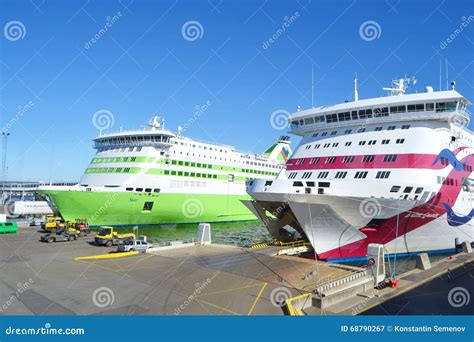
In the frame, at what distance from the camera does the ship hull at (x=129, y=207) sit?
31469 mm

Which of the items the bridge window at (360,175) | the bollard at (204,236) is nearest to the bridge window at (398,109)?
the bridge window at (360,175)

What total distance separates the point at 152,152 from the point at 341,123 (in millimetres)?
21947

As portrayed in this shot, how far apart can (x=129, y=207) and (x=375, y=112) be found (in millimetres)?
23340

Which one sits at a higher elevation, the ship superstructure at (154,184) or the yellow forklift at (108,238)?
the ship superstructure at (154,184)

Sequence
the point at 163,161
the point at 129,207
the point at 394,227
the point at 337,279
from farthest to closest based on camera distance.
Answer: the point at 163,161 → the point at 129,207 → the point at 394,227 → the point at 337,279

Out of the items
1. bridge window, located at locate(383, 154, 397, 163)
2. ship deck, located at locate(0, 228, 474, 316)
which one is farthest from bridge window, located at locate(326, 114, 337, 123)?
ship deck, located at locate(0, 228, 474, 316)

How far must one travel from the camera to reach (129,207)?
32938mm

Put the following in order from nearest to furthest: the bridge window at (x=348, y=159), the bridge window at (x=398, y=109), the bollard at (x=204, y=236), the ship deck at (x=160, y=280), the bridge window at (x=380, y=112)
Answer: the ship deck at (x=160, y=280)
the bridge window at (x=348, y=159)
the bridge window at (x=398, y=109)
the bridge window at (x=380, y=112)
the bollard at (x=204, y=236)

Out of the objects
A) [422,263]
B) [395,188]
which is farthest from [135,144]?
[422,263]

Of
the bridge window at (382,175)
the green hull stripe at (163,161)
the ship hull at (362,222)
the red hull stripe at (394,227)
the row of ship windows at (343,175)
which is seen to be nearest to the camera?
the ship hull at (362,222)

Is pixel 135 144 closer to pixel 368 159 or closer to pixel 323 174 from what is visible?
pixel 323 174

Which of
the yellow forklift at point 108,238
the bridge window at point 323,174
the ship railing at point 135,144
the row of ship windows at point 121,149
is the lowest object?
the yellow forklift at point 108,238

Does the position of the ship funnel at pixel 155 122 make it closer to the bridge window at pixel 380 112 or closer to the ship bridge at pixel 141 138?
the ship bridge at pixel 141 138

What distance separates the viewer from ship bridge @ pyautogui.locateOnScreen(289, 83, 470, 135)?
17.4 metres
